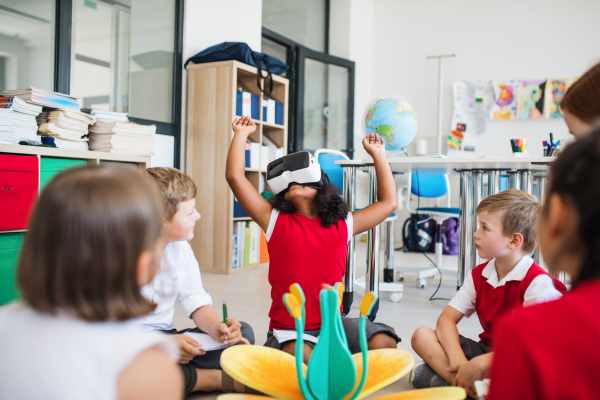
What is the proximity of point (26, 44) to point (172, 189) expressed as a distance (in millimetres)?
1900

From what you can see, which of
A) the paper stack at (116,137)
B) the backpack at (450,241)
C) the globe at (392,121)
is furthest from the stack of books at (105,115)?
the backpack at (450,241)

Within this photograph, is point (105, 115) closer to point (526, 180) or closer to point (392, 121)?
point (392, 121)

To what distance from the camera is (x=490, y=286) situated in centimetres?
134

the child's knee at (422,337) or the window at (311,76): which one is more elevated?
the window at (311,76)

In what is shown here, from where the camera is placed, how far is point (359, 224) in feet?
5.04

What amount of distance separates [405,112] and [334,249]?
1.15 meters

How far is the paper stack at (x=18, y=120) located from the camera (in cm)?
204

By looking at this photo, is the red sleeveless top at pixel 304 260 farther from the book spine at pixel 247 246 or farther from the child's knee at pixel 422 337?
the book spine at pixel 247 246

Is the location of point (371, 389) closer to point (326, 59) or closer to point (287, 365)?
point (287, 365)

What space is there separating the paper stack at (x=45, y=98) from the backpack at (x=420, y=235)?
3.26m

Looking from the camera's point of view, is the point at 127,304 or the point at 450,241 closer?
the point at 127,304

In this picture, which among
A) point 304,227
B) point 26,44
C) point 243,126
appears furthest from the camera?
point 26,44

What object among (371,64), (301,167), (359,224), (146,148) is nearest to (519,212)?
(359,224)

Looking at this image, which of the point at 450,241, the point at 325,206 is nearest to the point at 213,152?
the point at 325,206
